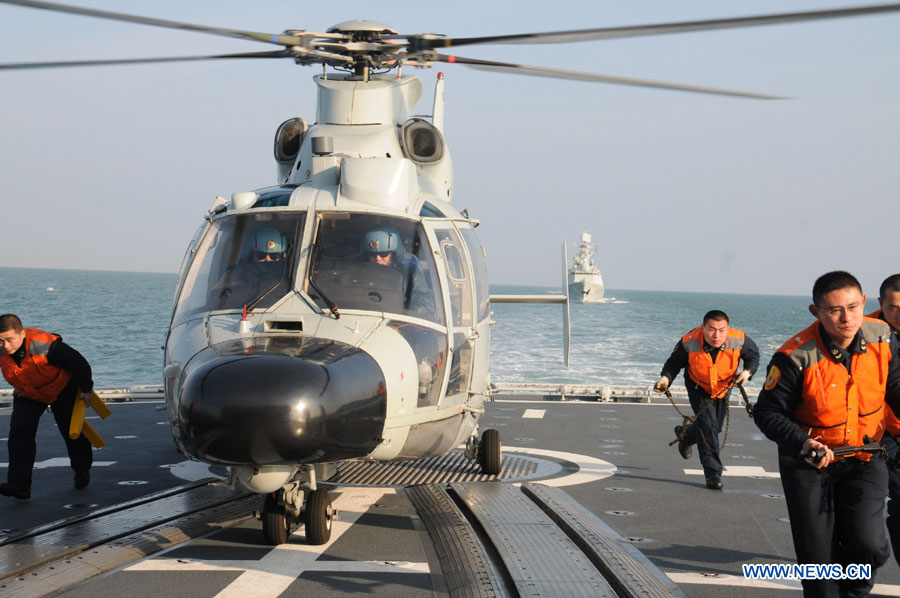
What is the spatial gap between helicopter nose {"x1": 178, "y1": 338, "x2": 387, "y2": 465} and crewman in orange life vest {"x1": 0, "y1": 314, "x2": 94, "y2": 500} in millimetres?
2745

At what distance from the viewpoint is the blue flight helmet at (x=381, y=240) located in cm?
655

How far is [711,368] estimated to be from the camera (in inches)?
328

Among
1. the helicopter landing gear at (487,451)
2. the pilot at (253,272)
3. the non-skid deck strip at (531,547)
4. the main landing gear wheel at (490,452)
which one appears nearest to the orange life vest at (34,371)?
the pilot at (253,272)

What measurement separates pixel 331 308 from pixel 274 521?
1.37 m

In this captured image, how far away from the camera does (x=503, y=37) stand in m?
5.93

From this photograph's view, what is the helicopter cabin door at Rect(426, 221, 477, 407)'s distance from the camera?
672 centimetres

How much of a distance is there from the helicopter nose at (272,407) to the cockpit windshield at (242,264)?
0.91 meters

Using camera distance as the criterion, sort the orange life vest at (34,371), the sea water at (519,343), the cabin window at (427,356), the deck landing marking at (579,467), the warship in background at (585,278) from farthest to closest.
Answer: the warship in background at (585,278) < the sea water at (519,343) < the deck landing marking at (579,467) < the orange life vest at (34,371) < the cabin window at (427,356)

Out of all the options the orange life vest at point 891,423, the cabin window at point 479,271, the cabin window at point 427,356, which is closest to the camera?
the orange life vest at point 891,423

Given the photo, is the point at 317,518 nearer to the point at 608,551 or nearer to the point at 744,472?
the point at 608,551

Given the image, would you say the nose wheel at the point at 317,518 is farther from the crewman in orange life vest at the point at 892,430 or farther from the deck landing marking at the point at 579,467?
the crewman in orange life vest at the point at 892,430

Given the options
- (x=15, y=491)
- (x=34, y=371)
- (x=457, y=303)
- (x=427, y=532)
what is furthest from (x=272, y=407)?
(x=34, y=371)

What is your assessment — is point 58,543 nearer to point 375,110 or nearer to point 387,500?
point 387,500

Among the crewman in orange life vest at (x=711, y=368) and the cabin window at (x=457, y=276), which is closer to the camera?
the cabin window at (x=457, y=276)
